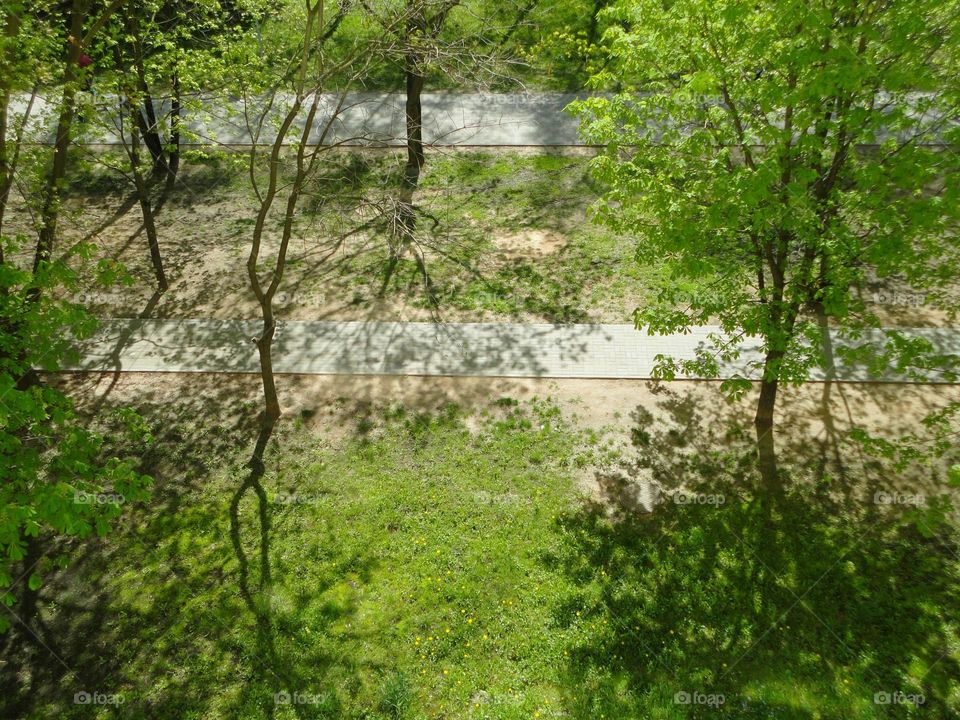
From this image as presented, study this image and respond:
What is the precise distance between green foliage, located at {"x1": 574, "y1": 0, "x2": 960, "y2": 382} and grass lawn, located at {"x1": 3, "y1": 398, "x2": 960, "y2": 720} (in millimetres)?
2574

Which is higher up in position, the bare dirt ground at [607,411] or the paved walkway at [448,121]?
the paved walkway at [448,121]

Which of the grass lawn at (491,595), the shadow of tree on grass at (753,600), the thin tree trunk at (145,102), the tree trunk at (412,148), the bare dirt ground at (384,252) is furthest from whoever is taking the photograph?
the tree trunk at (412,148)

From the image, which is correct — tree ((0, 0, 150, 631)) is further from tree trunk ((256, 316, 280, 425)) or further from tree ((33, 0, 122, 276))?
tree trunk ((256, 316, 280, 425))

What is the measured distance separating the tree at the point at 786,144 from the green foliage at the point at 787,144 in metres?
0.02

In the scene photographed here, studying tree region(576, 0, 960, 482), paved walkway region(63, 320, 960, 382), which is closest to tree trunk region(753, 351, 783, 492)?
paved walkway region(63, 320, 960, 382)

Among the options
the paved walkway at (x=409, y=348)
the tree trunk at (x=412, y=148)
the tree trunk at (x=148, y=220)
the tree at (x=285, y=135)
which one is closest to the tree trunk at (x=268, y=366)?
the tree at (x=285, y=135)

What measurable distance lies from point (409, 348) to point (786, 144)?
7020mm

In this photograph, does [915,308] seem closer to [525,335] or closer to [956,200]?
[956,200]

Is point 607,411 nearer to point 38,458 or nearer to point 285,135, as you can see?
point 285,135

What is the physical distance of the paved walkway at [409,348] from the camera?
11.3 m

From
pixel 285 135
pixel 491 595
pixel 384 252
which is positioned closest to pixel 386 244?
pixel 384 252

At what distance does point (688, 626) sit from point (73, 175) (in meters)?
17.6

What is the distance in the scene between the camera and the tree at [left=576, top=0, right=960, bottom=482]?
263 inches

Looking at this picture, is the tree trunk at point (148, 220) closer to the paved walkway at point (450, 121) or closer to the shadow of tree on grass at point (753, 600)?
the paved walkway at point (450, 121)
